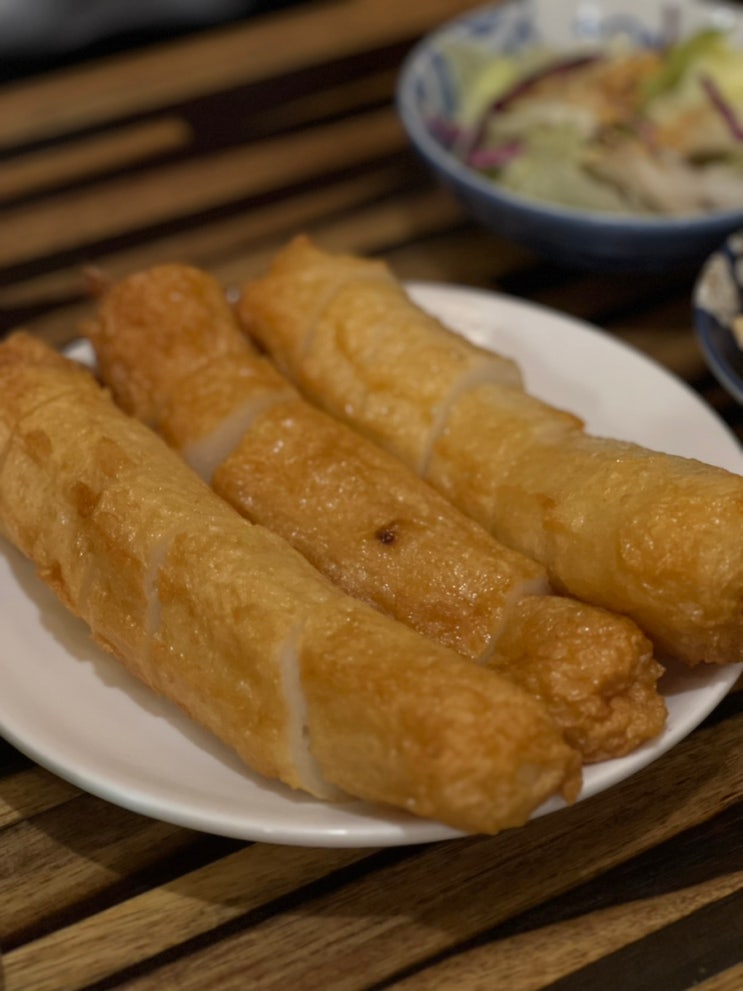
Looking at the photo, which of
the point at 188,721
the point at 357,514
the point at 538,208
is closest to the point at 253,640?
the point at 188,721

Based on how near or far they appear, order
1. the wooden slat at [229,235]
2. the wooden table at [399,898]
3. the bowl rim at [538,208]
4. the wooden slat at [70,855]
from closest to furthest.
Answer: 1. the wooden table at [399,898]
2. the wooden slat at [70,855]
3. the bowl rim at [538,208]
4. the wooden slat at [229,235]

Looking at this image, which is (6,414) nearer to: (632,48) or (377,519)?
(377,519)

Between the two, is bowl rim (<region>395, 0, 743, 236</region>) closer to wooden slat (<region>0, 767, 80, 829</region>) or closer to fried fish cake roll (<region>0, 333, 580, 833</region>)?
fried fish cake roll (<region>0, 333, 580, 833</region>)

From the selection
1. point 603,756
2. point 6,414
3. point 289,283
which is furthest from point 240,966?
point 289,283

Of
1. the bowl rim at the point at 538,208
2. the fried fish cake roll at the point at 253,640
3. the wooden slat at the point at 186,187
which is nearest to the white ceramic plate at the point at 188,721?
the fried fish cake roll at the point at 253,640

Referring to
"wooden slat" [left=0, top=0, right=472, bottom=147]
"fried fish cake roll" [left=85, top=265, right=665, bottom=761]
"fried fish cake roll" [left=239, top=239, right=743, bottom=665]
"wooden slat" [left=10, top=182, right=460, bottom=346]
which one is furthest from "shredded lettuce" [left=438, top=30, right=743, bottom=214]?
"fried fish cake roll" [left=85, top=265, right=665, bottom=761]

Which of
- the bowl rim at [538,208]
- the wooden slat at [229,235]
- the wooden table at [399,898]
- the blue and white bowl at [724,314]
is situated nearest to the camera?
the wooden table at [399,898]

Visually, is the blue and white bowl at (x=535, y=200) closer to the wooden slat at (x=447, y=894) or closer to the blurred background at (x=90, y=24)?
the blurred background at (x=90, y=24)
